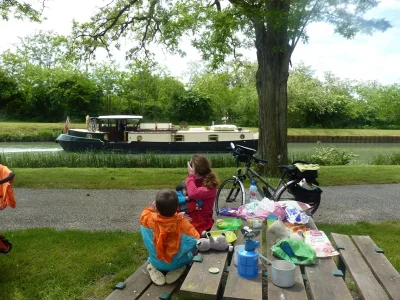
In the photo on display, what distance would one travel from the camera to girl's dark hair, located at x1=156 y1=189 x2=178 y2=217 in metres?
2.95

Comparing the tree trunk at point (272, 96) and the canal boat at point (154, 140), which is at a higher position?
the tree trunk at point (272, 96)

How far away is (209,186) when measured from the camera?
4.07 meters

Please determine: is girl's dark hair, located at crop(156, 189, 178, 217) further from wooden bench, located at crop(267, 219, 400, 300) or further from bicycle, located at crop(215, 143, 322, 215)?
bicycle, located at crop(215, 143, 322, 215)

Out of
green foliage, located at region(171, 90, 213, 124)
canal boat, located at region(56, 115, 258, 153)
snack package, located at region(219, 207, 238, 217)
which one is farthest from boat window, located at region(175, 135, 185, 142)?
green foliage, located at region(171, 90, 213, 124)

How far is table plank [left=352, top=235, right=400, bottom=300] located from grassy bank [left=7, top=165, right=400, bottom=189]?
17.8 feet

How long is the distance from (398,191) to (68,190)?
299 inches

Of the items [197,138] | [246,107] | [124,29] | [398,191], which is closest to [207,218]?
[398,191]

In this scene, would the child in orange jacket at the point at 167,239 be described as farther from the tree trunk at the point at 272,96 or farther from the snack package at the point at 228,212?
the tree trunk at the point at 272,96

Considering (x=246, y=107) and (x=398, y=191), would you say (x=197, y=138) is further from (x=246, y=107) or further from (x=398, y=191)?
(x=246, y=107)

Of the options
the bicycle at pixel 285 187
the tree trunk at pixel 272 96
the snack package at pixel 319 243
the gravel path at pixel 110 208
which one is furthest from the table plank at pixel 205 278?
the tree trunk at pixel 272 96

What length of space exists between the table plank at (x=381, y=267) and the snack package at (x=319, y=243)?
33 cm

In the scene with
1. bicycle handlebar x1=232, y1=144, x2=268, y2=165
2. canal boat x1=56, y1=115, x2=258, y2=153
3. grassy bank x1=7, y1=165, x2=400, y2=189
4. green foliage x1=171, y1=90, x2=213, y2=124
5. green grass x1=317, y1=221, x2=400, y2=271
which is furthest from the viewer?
green foliage x1=171, y1=90, x2=213, y2=124

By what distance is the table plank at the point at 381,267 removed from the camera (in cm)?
275

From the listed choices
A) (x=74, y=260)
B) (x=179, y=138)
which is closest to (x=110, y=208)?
(x=74, y=260)
